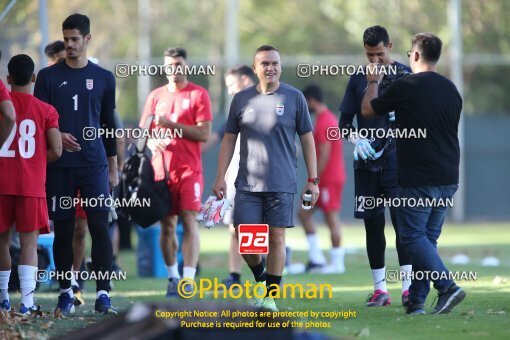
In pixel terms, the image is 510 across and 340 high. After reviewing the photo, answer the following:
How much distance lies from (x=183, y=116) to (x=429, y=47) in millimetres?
3892

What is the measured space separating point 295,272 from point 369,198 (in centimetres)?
537

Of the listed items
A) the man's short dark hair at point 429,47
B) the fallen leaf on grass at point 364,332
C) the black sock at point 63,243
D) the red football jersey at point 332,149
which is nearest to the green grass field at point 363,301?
the fallen leaf on grass at point 364,332

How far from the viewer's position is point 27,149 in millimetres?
10211

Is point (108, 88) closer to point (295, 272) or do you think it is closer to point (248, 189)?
point (248, 189)

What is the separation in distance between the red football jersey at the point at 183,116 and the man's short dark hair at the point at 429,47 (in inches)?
144

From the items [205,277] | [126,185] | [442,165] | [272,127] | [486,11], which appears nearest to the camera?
[442,165]

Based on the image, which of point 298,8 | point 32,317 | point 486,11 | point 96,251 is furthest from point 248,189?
point 298,8

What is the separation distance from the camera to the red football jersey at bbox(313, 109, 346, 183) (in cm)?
1651

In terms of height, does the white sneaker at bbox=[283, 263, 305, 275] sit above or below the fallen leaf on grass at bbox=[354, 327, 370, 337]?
below

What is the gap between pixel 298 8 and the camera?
43750mm

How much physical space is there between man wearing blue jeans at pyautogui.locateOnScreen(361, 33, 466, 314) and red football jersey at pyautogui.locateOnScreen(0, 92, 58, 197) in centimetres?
285

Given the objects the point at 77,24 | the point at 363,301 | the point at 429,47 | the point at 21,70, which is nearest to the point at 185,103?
the point at 77,24

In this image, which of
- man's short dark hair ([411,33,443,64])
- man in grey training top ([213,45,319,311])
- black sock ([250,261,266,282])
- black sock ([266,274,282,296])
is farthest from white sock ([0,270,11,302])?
man's short dark hair ([411,33,443,64])

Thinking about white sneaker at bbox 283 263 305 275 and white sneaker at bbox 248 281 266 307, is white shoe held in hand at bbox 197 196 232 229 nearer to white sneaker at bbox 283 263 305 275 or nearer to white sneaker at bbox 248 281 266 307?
white sneaker at bbox 248 281 266 307
